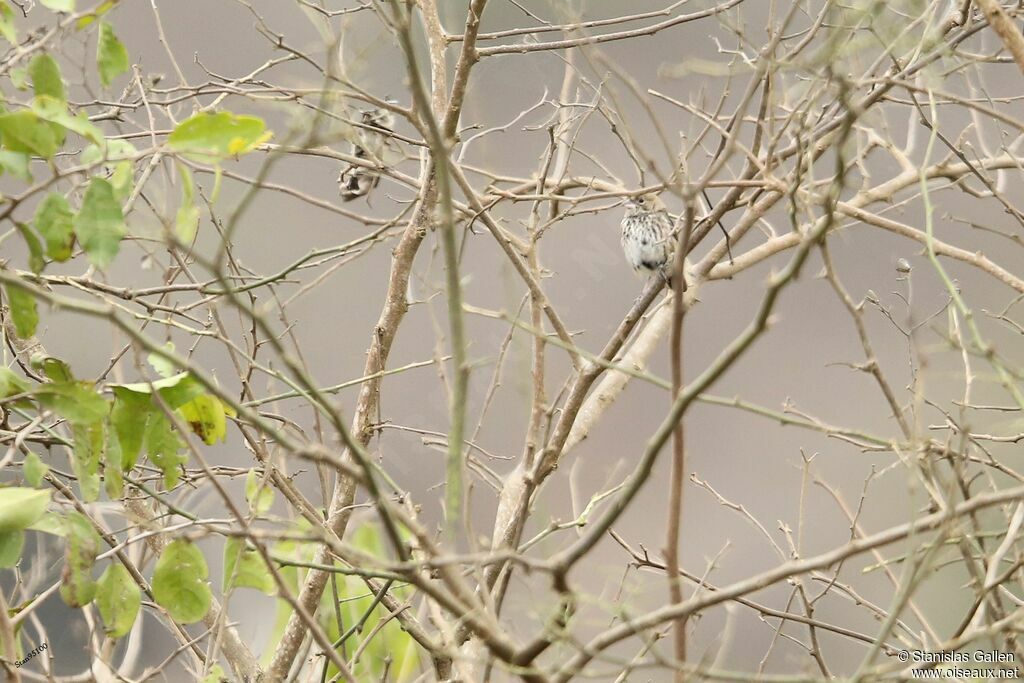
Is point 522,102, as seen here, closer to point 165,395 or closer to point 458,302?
point 165,395

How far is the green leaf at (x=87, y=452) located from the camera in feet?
4.48

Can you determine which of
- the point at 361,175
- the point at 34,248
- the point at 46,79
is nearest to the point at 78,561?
the point at 34,248

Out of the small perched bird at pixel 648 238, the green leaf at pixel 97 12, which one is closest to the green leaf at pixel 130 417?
the green leaf at pixel 97 12

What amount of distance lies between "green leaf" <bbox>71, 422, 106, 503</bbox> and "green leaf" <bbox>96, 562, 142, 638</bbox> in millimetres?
140

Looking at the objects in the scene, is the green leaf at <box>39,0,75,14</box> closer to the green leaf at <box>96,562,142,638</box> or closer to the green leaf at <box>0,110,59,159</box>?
the green leaf at <box>0,110,59,159</box>

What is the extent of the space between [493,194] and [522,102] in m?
1.18

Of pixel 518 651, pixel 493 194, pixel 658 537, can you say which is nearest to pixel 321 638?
pixel 518 651

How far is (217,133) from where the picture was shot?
1.21 meters

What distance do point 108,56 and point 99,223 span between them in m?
0.39

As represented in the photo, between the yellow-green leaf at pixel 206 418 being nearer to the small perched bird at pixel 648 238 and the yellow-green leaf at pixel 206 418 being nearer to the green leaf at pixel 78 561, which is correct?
the green leaf at pixel 78 561

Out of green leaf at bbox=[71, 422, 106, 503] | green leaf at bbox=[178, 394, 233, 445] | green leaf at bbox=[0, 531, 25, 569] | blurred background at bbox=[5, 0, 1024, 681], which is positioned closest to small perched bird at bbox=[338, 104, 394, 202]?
blurred background at bbox=[5, 0, 1024, 681]

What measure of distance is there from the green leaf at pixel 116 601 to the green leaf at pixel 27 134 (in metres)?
0.55

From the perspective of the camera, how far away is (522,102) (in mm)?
3471

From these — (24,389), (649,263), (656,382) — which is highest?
(649,263)
